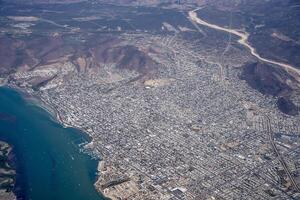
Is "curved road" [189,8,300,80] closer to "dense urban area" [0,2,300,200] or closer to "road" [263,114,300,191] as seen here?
"dense urban area" [0,2,300,200]

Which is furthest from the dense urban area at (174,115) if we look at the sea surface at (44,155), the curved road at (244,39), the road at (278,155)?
the curved road at (244,39)

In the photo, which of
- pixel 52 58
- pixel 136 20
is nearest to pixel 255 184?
pixel 52 58

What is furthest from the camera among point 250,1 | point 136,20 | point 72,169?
point 250,1

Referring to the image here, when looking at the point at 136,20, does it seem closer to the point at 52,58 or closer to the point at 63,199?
the point at 52,58

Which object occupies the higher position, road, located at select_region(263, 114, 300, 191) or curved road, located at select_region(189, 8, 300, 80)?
curved road, located at select_region(189, 8, 300, 80)

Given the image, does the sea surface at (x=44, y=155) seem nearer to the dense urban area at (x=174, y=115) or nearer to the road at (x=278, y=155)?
the dense urban area at (x=174, y=115)

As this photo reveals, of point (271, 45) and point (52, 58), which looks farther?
point (271, 45)

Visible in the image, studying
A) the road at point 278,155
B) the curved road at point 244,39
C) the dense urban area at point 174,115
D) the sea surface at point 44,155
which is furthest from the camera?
the curved road at point 244,39

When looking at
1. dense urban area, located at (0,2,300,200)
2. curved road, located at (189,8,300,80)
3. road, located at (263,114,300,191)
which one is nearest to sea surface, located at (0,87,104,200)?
dense urban area, located at (0,2,300,200)

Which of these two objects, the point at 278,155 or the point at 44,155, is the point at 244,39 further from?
the point at 44,155
